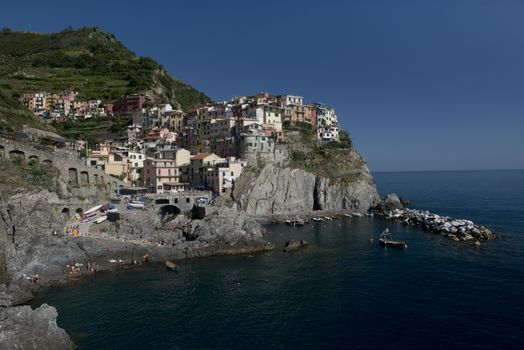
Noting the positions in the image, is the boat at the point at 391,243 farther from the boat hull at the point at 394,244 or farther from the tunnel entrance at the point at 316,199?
the tunnel entrance at the point at 316,199

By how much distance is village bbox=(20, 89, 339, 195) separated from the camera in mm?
70562

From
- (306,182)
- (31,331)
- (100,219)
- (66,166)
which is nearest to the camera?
(31,331)

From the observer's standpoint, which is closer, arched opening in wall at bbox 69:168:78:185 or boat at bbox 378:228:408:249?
boat at bbox 378:228:408:249

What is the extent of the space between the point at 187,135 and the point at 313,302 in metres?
65.3

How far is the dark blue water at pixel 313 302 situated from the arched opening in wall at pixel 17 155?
86.5 ft

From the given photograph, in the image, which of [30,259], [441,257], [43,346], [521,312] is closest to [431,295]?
[521,312]

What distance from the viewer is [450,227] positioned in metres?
58.7

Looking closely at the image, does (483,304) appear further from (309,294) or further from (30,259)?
(30,259)

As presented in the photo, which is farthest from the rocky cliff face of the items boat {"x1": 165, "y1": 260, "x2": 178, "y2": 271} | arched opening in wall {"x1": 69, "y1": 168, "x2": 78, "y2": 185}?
boat {"x1": 165, "y1": 260, "x2": 178, "y2": 271}

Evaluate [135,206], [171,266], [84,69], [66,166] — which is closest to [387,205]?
[135,206]

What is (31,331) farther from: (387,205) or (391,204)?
(391,204)

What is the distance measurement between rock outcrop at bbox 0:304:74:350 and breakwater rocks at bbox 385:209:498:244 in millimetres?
52827

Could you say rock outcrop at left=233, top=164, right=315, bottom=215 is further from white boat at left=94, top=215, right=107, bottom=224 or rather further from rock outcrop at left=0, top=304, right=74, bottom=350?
rock outcrop at left=0, top=304, right=74, bottom=350

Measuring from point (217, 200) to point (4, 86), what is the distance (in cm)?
8216
